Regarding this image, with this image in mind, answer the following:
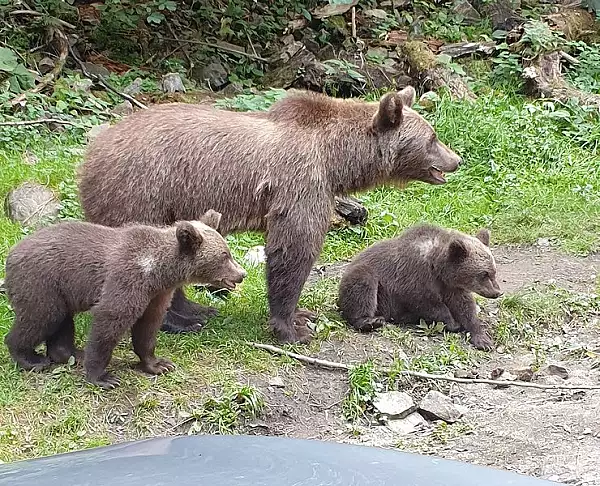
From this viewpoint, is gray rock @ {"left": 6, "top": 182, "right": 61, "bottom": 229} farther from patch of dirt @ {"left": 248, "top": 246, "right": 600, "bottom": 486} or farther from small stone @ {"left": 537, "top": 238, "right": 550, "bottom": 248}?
small stone @ {"left": 537, "top": 238, "right": 550, "bottom": 248}

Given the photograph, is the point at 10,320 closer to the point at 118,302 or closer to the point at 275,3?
the point at 118,302

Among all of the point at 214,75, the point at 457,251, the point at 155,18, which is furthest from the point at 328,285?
the point at 155,18

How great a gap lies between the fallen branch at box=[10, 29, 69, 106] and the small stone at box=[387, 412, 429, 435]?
6164 millimetres

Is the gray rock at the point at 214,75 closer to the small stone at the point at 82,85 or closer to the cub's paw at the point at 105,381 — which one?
the small stone at the point at 82,85

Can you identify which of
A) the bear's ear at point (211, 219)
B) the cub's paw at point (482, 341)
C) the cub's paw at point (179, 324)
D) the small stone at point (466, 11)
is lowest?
the cub's paw at point (179, 324)

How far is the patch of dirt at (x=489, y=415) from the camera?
480 centimetres

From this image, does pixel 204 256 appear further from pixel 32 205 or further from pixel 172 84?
pixel 172 84

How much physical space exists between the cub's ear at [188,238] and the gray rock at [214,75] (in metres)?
6.59

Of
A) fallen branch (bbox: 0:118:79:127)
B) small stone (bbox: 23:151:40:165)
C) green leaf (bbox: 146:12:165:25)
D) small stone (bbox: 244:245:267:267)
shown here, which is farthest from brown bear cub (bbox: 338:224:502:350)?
green leaf (bbox: 146:12:165:25)

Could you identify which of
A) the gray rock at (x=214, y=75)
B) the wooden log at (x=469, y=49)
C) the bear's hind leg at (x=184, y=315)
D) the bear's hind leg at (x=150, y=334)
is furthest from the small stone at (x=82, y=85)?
the bear's hind leg at (x=150, y=334)

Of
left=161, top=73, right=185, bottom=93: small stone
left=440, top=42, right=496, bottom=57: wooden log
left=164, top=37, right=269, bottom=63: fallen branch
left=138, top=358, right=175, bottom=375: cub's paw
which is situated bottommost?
left=138, top=358, right=175, bottom=375: cub's paw

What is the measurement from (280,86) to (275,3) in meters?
2.15

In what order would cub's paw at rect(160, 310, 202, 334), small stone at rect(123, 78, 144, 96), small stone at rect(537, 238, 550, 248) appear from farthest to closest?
small stone at rect(123, 78, 144, 96)
small stone at rect(537, 238, 550, 248)
cub's paw at rect(160, 310, 202, 334)

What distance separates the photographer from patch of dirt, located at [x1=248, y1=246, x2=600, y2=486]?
189 inches
